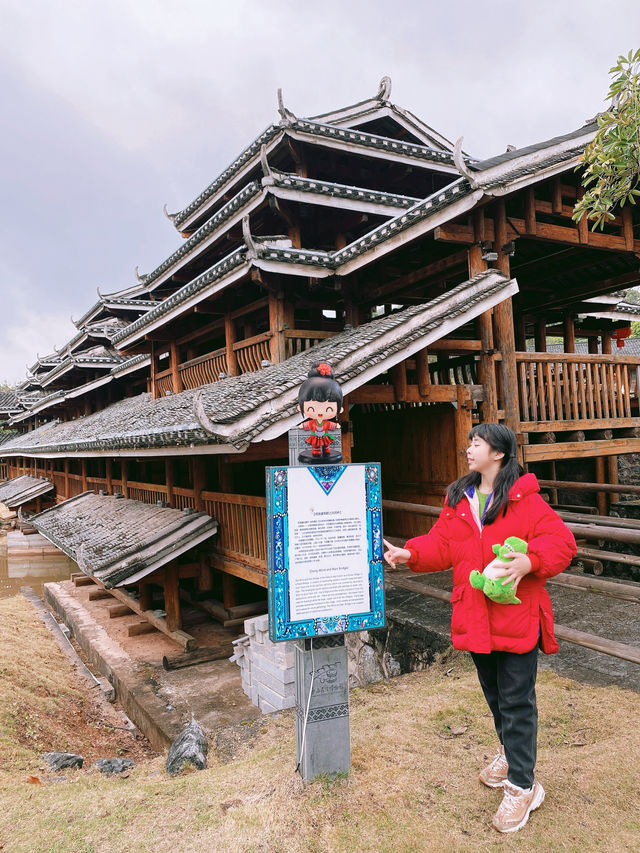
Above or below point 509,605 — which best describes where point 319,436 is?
above

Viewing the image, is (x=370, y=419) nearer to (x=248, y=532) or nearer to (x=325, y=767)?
(x=248, y=532)

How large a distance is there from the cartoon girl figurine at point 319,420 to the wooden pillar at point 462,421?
16.3ft

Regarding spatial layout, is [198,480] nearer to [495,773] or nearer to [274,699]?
[274,699]

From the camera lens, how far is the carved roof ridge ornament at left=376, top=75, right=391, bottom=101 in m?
12.7

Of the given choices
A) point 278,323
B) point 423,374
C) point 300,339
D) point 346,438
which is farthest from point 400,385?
point 278,323

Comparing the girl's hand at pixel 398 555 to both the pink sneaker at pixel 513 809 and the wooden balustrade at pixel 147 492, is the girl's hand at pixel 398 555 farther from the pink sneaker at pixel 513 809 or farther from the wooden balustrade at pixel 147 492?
the wooden balustrade at pixel 147 492

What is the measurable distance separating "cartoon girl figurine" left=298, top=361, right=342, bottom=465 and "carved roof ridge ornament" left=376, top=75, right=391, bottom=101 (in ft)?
38.7

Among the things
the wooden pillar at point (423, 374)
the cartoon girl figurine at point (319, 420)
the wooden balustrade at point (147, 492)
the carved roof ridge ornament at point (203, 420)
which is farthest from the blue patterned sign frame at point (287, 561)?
the wooden balustrade at point (147, 492)

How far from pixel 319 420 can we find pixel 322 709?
6.11ft

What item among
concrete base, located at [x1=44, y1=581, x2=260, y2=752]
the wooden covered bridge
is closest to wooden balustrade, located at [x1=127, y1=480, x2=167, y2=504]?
the wooden covered bridge

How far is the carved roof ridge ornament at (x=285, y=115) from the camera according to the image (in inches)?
407

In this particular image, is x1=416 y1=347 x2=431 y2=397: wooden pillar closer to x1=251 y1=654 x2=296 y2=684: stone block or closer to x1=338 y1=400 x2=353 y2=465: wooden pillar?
x1=338 y1=400 x2=353 y2=465: wooden pillar

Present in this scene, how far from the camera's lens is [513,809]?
295cm

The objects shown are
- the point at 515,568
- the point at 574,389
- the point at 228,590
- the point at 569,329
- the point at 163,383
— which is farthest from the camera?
the point at 163,383
